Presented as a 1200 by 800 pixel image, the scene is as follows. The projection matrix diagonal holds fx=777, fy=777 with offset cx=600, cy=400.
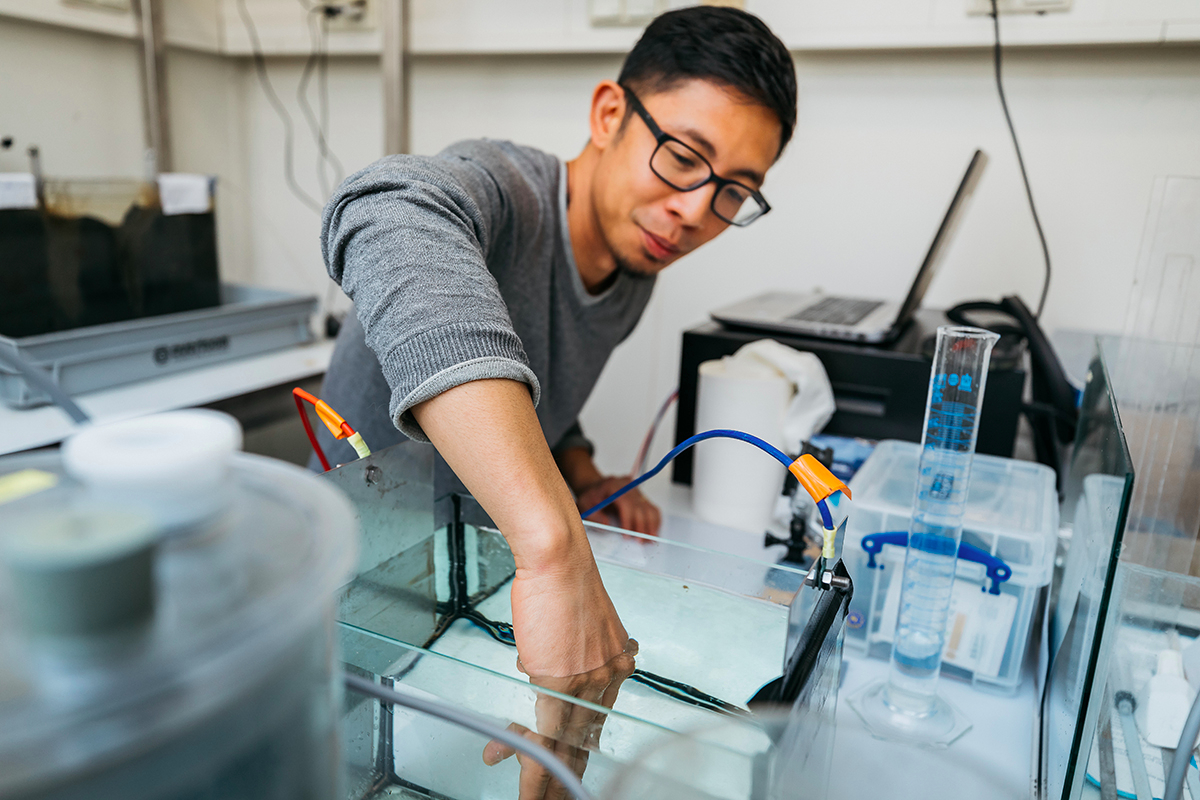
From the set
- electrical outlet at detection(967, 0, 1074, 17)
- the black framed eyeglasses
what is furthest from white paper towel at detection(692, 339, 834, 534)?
electrical outlet at detection(967, 0, 1074, 17)

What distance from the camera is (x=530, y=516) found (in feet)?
1.90

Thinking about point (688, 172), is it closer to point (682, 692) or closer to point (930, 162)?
point (682, 692)

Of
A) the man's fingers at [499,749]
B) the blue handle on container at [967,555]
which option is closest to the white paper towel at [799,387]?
the blue handle on container at [967,555]

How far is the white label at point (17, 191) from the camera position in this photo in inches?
54.2

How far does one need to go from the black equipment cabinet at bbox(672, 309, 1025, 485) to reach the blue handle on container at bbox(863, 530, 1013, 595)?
383 millimetres

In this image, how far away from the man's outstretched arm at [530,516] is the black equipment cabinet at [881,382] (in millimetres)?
760

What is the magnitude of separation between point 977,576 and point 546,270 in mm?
698

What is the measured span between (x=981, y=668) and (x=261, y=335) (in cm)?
155

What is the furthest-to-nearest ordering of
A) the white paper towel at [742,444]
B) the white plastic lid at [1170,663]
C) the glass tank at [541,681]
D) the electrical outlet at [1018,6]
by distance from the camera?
the electrical outlet at [1018,6], the white paper towel at [742,444], the white plastic lid at [1170,663], the glass tank at [541,681]

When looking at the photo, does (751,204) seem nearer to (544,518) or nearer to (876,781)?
(544,518)

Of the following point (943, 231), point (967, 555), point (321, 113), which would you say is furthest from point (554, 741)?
point (321, 113)

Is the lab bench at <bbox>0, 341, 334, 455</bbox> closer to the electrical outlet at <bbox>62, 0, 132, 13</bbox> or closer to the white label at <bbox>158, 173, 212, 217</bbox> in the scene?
the white label at <bbox>158, 173, 212, 217</bbox>

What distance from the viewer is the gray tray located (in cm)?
134

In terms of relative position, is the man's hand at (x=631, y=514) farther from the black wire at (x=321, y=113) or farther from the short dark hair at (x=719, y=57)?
the black wire at (x=321, y=113)
